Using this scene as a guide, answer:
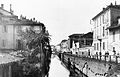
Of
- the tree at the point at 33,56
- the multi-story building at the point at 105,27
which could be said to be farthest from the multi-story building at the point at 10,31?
the multi-story building at the point at 105,27

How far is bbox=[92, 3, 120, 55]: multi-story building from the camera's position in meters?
35.8

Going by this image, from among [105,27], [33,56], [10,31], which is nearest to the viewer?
[33,56]

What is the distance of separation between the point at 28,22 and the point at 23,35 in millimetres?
18054

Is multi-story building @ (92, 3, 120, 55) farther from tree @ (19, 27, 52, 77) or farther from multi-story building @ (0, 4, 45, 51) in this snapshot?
multi-story building @ (0, 4, 45, 51)

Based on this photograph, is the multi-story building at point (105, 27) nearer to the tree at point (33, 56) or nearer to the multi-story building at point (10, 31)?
the tree at point (33, 56)

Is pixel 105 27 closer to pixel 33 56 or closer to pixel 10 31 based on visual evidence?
pixel 10 31

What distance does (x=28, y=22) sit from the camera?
4584cm

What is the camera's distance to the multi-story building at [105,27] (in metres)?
35.8

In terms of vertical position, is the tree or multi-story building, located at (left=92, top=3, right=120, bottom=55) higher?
multi-story building, located at (left=92, top=3, right=120, bottom=55)

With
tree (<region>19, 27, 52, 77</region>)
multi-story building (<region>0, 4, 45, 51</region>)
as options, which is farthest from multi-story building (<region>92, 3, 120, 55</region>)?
multi-story building (<region>0, 4, 45, 51</region>)

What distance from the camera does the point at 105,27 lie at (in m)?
38.4

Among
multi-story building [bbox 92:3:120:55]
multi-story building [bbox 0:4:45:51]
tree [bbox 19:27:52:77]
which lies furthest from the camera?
multi-story building [bbox 0:4:45:51]

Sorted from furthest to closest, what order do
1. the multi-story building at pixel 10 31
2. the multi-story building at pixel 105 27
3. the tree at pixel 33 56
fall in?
the multi-story building at pixel 10 31
the multi-story building at pixel 105 27
the tree at pixel 33 56

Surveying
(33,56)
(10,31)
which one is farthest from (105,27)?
(33,56)
